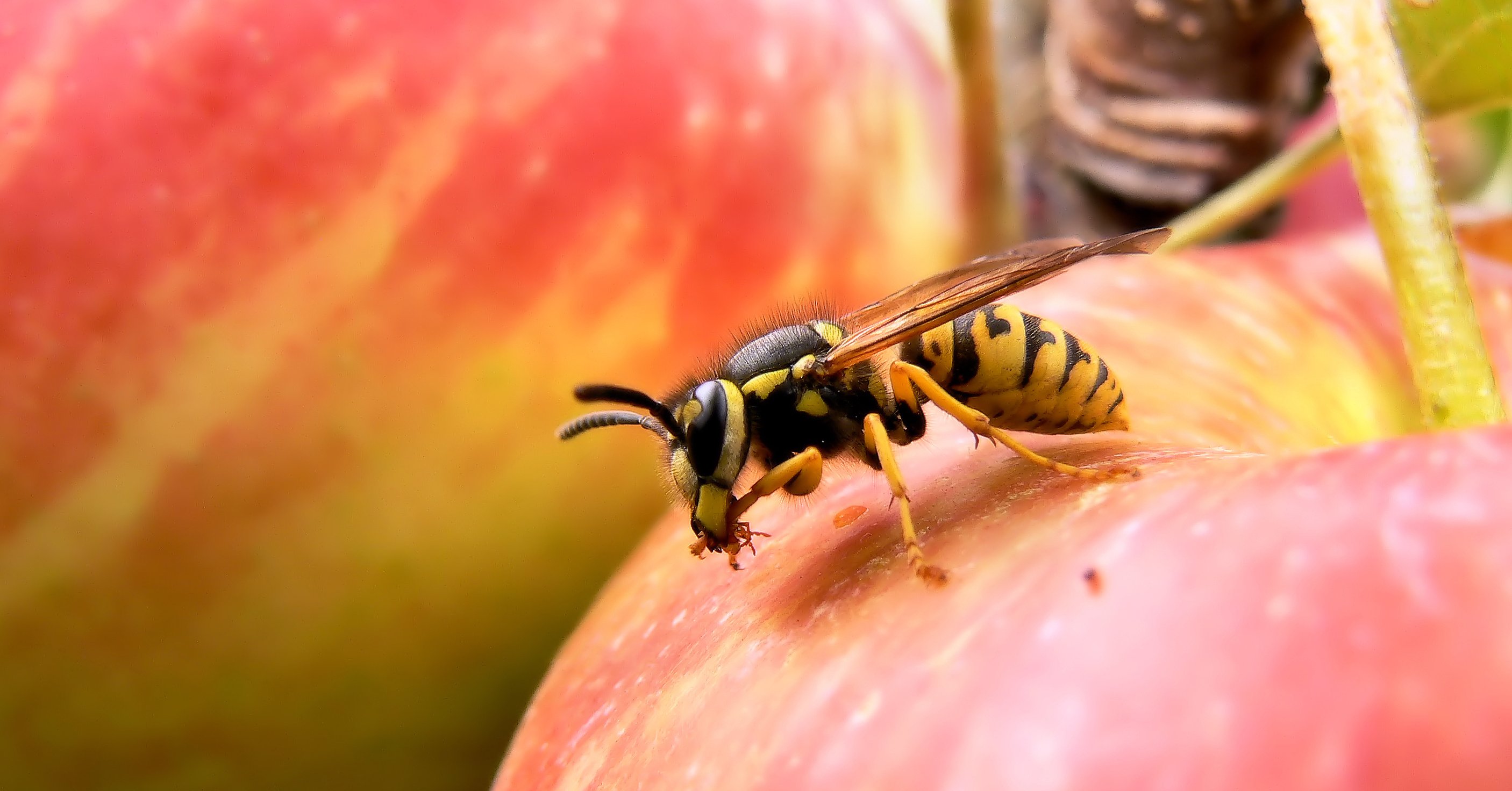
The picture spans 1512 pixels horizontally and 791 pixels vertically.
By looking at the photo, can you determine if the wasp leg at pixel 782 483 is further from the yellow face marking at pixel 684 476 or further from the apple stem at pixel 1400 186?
the apple stem at pixel 1400 186

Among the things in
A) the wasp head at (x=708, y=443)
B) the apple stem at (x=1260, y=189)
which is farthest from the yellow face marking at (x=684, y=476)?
the apple stem at (x=1260, y=189)

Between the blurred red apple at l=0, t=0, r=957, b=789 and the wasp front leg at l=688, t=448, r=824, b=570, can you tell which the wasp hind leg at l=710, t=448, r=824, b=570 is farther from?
the blurred red apple at l=0, t=0, r=957, b=789

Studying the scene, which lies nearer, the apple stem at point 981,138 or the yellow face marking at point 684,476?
the yellow face marking at point 684,476

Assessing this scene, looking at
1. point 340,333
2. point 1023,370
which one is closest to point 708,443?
point 1023,370

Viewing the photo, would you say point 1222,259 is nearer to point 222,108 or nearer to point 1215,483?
point 1215,483

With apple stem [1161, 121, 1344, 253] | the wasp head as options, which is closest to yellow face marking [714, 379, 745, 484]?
the wasp head
